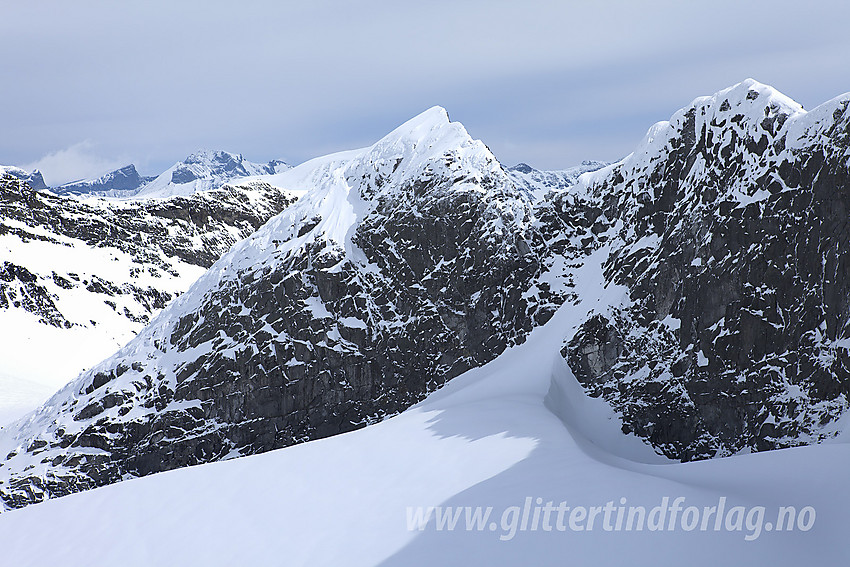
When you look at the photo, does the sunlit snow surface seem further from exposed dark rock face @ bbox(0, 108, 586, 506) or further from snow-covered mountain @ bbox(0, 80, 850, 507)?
exposed dark rock face @ bbox(0, 108, 586, 506)

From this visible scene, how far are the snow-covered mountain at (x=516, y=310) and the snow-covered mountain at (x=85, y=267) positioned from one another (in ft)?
88.0

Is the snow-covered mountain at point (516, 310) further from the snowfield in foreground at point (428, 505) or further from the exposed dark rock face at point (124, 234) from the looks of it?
the exposed dark rock face at point (124, 234)

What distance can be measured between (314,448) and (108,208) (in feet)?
444

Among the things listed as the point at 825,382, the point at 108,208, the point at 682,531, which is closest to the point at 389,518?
the point at 682,531

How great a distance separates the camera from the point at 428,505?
72.4 ft

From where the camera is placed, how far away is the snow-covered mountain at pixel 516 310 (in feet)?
161

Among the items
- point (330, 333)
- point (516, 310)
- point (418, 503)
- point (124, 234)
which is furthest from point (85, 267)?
point (418, 503)

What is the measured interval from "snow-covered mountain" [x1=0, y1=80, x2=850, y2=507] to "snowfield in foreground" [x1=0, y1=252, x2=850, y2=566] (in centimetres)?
1883

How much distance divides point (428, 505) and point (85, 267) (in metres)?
123

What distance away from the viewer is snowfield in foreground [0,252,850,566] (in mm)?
16516

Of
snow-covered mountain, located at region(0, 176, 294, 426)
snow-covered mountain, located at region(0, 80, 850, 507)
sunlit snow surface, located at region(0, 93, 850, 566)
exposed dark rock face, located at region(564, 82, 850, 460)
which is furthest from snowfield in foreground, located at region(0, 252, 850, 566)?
snow-covered mountain, located at region(0, 176, 294, 426)

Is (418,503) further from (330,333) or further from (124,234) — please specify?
(124,234)

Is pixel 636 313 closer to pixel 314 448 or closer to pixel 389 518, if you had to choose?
pixel 314 448

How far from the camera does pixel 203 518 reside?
77.5 ft
